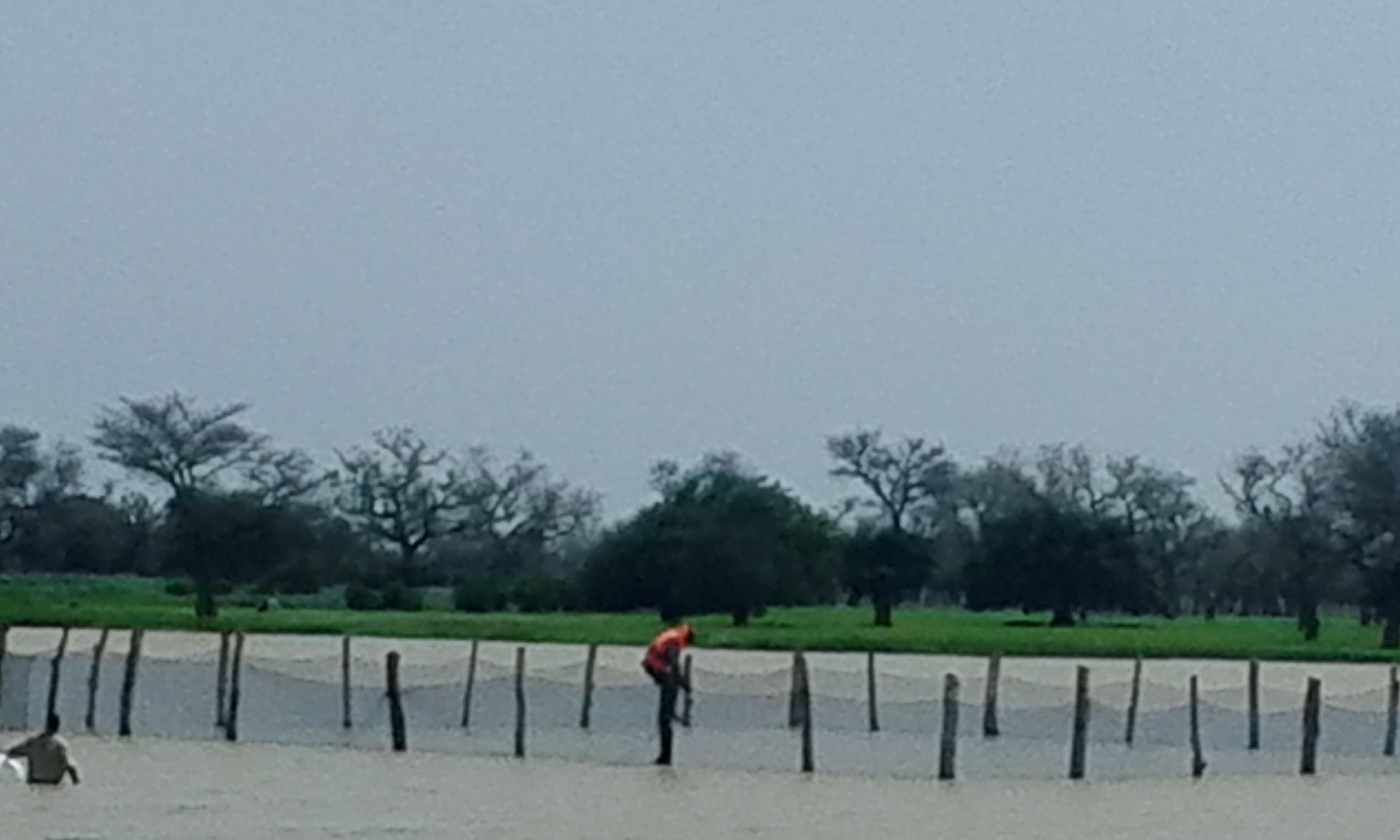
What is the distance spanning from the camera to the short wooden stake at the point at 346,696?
4225 centimetres

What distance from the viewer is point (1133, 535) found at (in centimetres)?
10544

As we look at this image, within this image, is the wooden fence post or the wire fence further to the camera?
the wooden fence post

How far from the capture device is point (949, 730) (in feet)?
107

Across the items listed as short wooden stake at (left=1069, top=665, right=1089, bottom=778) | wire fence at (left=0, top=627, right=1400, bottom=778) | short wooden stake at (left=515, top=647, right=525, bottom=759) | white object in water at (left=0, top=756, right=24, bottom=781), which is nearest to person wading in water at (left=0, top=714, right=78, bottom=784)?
white object in water at (left=0, top=756, right=24, bottom=781)

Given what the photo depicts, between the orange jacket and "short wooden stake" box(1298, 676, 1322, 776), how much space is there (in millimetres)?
8055

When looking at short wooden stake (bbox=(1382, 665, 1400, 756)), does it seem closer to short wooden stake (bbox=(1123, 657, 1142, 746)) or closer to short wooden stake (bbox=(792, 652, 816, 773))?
short wooden stake (bbox=(1123, 657, 1142, 746))

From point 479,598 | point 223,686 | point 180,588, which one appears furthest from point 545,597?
point 223,686

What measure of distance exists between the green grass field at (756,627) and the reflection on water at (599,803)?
2902cm

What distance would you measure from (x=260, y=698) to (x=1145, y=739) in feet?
51.2

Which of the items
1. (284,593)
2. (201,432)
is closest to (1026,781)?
(284,593)

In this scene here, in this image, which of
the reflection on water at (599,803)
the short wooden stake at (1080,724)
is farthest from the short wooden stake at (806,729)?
the short wooden stake at (1080,724)

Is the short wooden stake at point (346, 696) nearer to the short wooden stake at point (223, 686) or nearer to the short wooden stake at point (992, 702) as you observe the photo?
the short wooden stake at point (223, 686)

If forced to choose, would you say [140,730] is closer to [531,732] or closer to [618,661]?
[531,732]

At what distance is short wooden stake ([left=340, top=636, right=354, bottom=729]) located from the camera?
1663 inches
